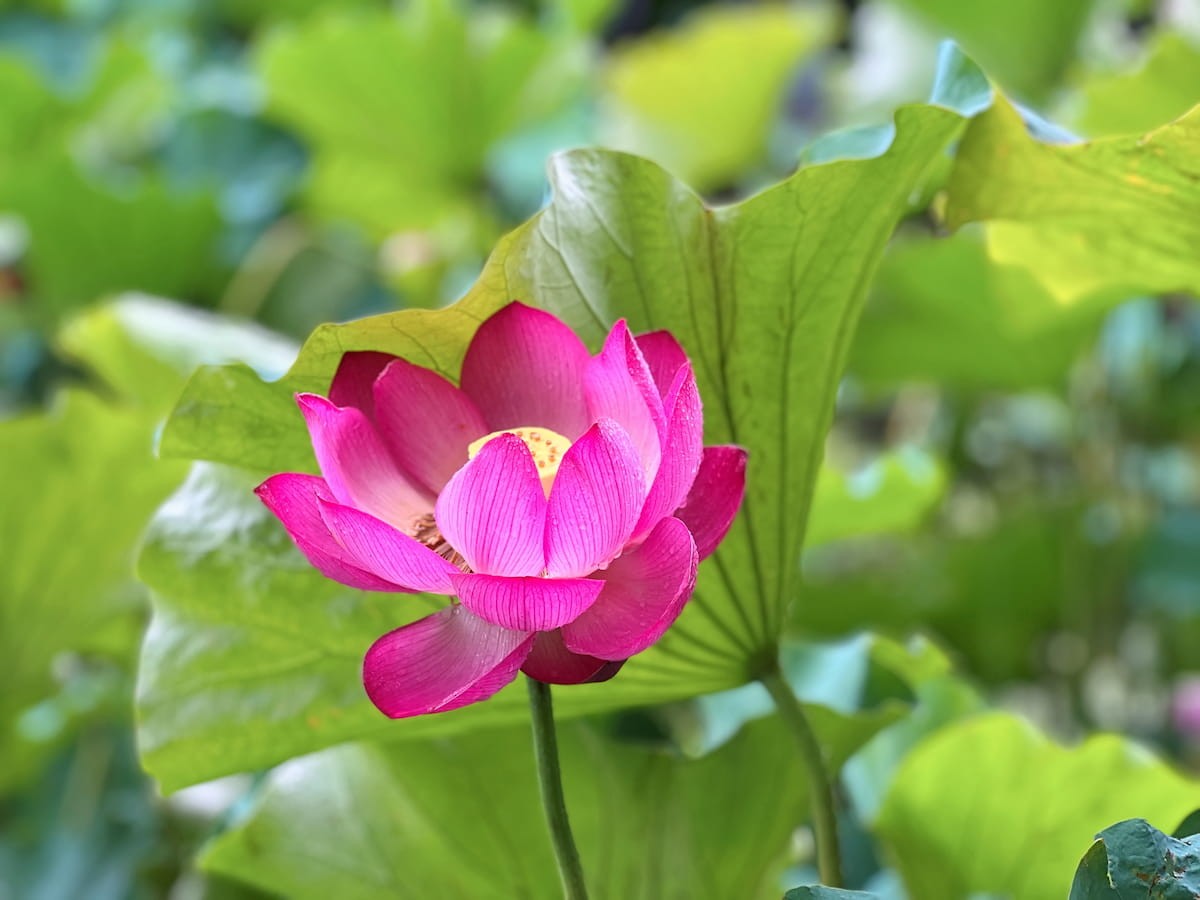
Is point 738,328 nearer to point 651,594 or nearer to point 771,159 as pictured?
point 651,594

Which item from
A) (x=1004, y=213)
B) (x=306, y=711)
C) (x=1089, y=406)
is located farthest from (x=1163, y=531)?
(x=306, y=711)

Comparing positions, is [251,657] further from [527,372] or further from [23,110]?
[23,110]

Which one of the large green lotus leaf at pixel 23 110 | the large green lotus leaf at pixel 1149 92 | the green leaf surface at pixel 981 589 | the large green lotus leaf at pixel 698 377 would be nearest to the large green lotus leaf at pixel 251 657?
the large green lotus leaf at pixel 698 377

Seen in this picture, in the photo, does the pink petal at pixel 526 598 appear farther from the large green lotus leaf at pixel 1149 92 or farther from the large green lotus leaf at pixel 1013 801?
the large green lotus leaf at pixel 1149 92

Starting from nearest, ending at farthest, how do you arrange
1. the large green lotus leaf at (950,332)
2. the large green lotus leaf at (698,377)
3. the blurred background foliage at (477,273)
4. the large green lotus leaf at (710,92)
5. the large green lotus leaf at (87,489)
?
the large green lotus leaf at (698,377)
the blurred background foliage at (477,273)
the large green lotus leaf at (87,489)
the large green lotus leaf at (950,332)
the large green lotus leaf at (710,92)

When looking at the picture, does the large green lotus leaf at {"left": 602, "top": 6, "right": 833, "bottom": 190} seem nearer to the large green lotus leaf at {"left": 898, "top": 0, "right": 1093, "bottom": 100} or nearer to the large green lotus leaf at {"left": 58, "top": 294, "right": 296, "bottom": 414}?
the large green lotus leaf at {"left": 898, "top": 0, "right": 1093, "bottom": 100}
